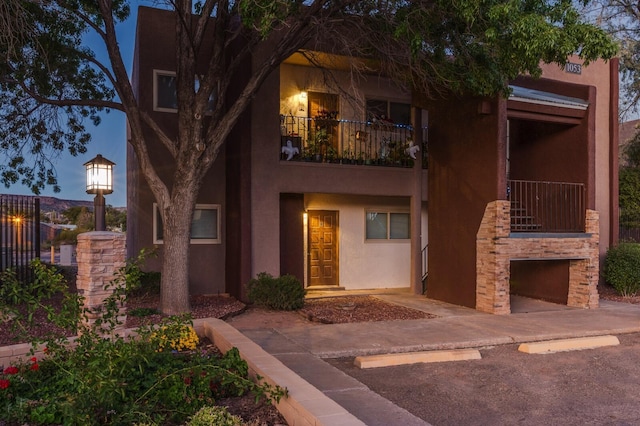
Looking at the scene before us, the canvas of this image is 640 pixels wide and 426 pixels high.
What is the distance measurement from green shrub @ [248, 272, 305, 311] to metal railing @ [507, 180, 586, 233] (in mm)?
4954

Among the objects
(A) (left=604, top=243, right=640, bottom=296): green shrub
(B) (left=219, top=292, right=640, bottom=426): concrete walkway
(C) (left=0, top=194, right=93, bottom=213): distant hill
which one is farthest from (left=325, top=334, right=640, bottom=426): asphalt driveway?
(C) (left=0, top=194, right=93, bottom=213): distant hill

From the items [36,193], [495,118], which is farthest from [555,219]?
[36,193]

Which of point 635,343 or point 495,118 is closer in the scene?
point 635,343

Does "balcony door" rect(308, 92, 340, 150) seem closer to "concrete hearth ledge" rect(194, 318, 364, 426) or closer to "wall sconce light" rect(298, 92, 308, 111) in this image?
"wall sconce light" rect(298, 92, 308, 111)

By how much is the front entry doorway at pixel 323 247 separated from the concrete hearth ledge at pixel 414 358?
7003 millimetres

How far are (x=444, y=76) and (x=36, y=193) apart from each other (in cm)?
1018

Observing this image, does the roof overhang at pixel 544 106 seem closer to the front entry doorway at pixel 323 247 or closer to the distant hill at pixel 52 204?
the front entry doorway at pixel 323 247

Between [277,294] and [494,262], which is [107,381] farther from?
[494,262]

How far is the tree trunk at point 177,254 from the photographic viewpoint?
9352 millimetres

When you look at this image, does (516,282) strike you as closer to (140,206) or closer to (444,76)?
(444,76)

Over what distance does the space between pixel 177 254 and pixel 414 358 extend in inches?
184

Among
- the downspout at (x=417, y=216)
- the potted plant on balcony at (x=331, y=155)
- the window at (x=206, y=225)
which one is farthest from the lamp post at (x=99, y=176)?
the downspout at (x=417, y=216)

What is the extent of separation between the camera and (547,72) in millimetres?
14320

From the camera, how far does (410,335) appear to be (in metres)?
8.19
